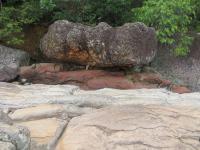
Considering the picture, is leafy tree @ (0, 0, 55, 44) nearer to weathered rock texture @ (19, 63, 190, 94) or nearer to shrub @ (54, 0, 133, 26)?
shrub @ (54, 0, 133, 26)

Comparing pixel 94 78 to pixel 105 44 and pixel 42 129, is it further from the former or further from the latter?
pixel 42 129


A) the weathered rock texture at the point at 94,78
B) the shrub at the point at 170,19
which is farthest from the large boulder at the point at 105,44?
the shrub at the point at 170,19

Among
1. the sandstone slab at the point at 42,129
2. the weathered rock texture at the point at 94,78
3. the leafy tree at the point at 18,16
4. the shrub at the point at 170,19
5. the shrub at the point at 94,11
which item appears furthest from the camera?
the shrub at the point at 94,11

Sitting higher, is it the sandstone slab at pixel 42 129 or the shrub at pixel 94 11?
the shrub at pixel 94 11

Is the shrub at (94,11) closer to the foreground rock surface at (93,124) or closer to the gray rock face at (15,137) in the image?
the foreground rock surface at (93,124)

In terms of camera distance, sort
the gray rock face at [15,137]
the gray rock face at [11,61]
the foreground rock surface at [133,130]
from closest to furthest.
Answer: the gray rock face at [15,137] < the foreground rock surface at [133,130] < the gray rock face at [11,61]

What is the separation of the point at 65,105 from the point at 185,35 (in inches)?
222

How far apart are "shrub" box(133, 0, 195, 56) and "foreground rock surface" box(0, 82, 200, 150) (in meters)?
4.08

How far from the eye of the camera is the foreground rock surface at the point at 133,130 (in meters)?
3.79

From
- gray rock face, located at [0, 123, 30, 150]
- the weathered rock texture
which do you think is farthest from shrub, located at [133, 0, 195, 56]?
gray rock face, located at [0, 123, 30, 150]

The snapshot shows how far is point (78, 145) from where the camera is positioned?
3.77m

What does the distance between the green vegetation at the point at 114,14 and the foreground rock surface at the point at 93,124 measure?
13.6 ft

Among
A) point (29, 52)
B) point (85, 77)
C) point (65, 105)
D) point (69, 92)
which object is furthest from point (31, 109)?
point (29, 52)

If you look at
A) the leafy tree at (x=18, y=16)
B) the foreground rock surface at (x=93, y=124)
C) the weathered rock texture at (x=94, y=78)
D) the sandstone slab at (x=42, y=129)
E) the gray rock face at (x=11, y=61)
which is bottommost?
the weathered rock texture at (x=94, y=78)
